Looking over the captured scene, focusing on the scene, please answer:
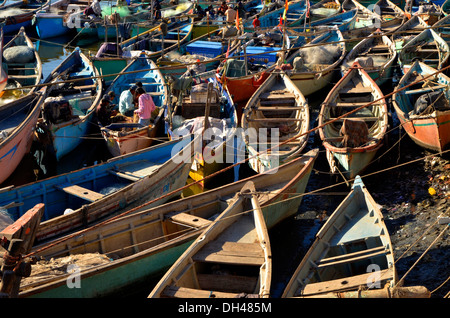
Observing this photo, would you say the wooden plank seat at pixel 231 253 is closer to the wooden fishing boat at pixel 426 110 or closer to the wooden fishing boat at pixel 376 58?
the wooden fishing boat at pixel 426 110

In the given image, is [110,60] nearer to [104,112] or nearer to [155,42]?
[155,42]

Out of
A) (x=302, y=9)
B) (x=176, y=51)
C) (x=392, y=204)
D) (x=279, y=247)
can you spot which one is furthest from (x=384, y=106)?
(x=302, y=9)

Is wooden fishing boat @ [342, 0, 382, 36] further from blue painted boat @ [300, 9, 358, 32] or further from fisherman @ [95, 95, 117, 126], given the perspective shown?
fisherman @ [95, 95, 117, 126]

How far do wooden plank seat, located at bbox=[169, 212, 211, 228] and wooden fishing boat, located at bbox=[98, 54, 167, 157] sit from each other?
4.41 meters

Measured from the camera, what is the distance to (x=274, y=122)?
62.5ft

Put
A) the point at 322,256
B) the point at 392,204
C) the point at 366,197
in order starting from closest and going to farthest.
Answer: the point at 322,256
the point at 366,197
the point at 392,204

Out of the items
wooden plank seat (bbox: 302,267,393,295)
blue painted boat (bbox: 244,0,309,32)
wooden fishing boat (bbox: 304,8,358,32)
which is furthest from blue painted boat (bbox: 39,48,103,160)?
wooden fishing boat (bbox: 304,8,358,32)

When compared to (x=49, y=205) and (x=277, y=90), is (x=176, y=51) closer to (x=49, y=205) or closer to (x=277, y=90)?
(x=277, y=90)

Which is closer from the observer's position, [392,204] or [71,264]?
[71,264]

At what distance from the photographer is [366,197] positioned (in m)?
13.9

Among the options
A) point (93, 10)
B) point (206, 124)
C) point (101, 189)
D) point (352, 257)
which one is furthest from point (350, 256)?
point (93, 10)

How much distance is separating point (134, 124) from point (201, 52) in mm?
8083

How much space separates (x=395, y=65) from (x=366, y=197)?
1312 centimetres
